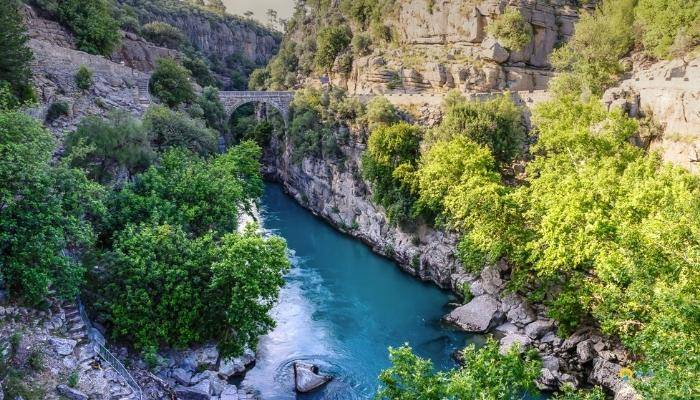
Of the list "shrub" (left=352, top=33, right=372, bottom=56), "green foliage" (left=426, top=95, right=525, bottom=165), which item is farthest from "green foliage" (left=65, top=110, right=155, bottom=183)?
"shrub" (left=352, top=33, right=372, bottom=56)

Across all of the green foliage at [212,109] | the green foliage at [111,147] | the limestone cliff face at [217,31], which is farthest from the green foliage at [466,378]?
the limestone cliff face at [217,31]

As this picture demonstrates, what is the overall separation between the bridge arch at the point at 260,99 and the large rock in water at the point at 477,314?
1342 inches

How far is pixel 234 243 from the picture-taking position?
61.8ft

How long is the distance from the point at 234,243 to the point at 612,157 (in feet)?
63.6

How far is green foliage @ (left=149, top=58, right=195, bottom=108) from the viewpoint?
3884cm

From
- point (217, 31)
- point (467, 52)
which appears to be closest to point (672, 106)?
point (467, 52)

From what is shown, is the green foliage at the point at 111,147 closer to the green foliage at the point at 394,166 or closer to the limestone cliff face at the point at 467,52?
the green foliage at the point at 394,166

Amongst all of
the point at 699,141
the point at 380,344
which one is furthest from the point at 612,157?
the point at 380,344

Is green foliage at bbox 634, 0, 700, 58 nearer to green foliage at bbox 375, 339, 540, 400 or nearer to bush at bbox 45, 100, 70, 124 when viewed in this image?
green foliage at bbox 375, 339, 540, 400

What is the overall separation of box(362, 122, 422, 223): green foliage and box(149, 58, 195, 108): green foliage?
17709 mm

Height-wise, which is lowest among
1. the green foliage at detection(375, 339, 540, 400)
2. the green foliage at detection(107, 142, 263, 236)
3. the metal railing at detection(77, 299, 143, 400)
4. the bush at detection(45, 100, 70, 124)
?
the metal railing at detection(77, 299, 143, 400)

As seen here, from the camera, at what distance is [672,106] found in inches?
1005

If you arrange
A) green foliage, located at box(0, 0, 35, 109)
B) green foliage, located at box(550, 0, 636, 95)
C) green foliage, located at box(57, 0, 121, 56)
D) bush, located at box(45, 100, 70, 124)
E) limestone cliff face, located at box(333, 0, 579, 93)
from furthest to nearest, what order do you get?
1. limestone cliff face, located at box(333, 0, 579, 93)
2. green foliage, located at box(57, 0, 121, 56)
3. green foliage, located at box(550, 0, 636, 95)
4. bush, located at box(45, 100, 70, 124)
5. green foliage, located at box(0, 0, 35, 109)

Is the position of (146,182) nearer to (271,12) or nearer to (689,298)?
(689,298)
